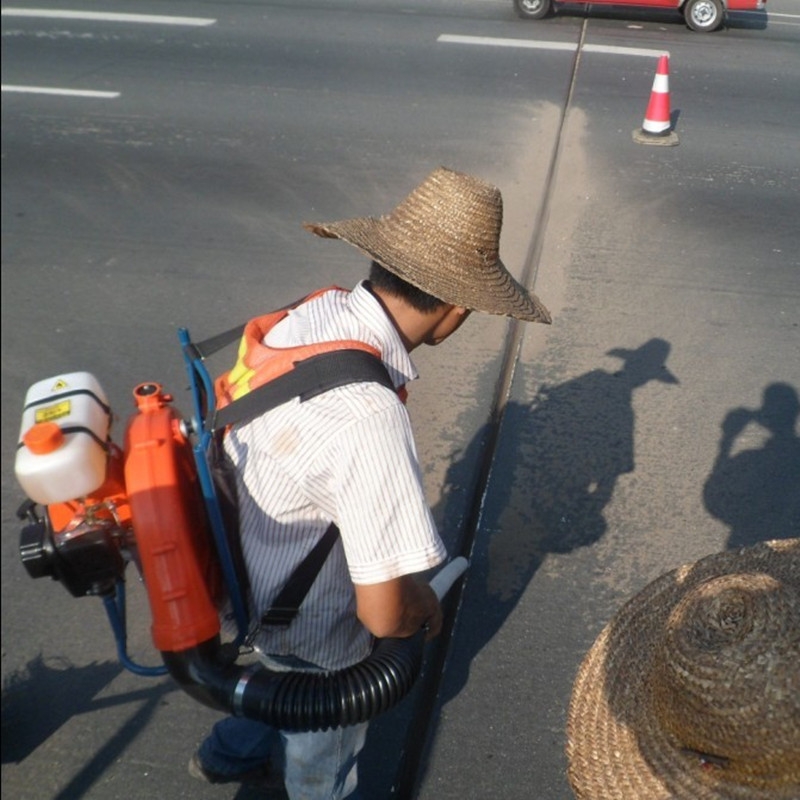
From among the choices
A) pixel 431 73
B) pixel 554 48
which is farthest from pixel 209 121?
pixel 554 48

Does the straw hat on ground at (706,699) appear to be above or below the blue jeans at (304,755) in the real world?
above

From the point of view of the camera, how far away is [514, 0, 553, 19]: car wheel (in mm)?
9047

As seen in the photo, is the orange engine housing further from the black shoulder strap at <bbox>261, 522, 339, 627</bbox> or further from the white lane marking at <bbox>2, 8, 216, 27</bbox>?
the white lane marking at <bbox>2, 8, 216, 27</bbox>

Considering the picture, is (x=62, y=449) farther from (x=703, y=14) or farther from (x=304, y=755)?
(x=703, y=14)

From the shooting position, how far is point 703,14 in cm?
569

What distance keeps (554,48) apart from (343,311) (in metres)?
7.47

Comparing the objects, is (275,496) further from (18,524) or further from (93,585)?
(18,524)

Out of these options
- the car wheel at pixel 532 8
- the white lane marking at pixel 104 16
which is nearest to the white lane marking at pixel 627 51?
the car wheel at pixel 532 8

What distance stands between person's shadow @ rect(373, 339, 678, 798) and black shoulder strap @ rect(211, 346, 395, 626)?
97cm

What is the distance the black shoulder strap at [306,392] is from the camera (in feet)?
6.29

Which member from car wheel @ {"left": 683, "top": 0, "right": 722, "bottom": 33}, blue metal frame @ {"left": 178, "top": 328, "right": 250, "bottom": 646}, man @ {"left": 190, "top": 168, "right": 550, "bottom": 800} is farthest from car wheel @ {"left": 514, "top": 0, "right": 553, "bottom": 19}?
blue metal frame @ {"left": 178, "top": 328, "right": 250, "bottom": 646}

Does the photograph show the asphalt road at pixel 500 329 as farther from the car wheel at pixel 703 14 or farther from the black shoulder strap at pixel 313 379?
the black shoulder strap at pixel 313 379

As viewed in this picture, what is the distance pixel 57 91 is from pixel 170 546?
7758mm

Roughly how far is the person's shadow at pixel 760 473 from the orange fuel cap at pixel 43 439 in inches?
95.1
